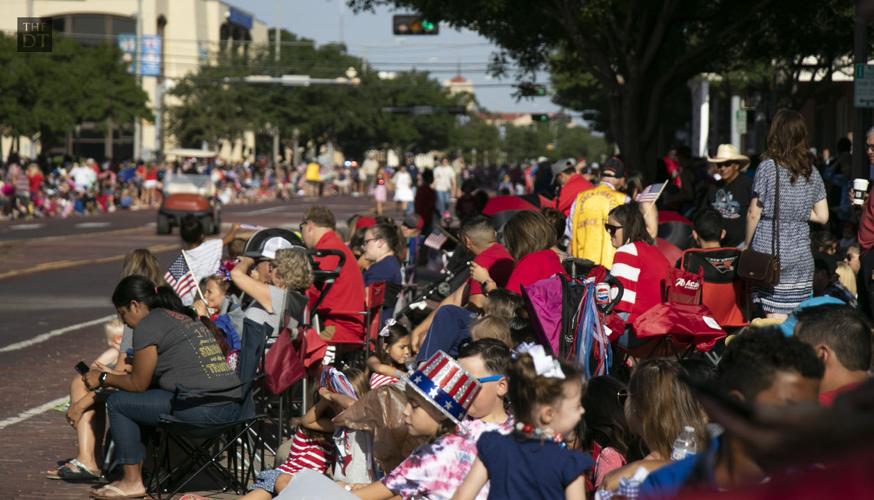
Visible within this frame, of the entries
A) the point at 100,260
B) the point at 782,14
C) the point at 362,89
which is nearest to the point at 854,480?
the point at 782,14

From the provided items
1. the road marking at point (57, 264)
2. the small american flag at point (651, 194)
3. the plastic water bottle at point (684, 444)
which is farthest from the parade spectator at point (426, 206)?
the plastic water bottle at point (684, 444)

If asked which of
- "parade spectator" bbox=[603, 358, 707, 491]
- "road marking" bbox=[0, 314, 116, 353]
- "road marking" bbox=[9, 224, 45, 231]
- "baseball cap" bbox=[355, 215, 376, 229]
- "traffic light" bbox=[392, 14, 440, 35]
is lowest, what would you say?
"road marking" bbox=[9, 224, 45, 231]

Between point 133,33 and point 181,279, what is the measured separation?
277 feet

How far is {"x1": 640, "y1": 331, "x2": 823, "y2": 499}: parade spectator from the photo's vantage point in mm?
1882

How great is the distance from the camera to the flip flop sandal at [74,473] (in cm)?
836

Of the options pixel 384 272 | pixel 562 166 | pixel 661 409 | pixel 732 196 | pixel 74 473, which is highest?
pixel 562 166

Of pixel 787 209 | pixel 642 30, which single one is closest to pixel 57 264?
pixel 642 30

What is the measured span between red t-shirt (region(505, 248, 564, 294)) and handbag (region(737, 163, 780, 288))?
113cm

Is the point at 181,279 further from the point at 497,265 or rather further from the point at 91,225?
the point at 91,225

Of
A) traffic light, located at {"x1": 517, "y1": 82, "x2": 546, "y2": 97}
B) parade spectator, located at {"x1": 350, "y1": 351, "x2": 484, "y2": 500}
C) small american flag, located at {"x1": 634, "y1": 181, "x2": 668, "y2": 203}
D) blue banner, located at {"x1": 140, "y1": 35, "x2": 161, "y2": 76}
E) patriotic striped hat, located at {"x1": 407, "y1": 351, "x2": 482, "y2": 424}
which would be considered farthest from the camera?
blue banner, located at {"x1": 140, "y1": 35, "x2": 161, "y2": 76}

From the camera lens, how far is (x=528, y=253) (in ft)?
28.7

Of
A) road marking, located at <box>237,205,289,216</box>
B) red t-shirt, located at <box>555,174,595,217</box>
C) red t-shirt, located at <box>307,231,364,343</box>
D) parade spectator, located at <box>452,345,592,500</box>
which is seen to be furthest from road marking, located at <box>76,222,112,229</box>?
parade spectator, located at <box>452,345,592,500</box>

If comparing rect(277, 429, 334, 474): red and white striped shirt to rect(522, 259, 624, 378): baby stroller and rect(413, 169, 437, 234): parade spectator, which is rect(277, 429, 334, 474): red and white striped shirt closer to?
rect(522, 259, 624, 378): baby stroller

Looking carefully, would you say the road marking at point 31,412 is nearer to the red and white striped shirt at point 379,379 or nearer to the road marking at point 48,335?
the road marking at point 48,335
